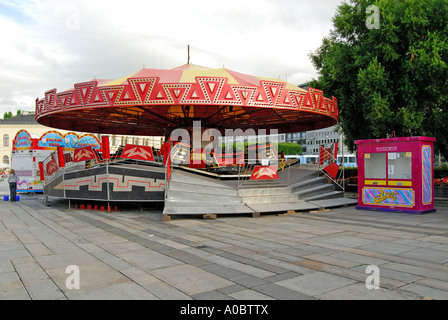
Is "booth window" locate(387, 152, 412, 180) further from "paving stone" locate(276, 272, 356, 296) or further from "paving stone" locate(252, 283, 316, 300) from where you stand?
"paving stone" locate(252, 283, 316, 300)

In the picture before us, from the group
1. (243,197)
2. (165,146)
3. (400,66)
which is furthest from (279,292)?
(400,66)

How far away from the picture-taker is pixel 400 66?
17531 millimetres

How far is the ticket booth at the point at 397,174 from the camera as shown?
1225 cm

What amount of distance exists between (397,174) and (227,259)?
9469 mm

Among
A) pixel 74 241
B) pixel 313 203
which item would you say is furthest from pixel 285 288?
pixel 313 203

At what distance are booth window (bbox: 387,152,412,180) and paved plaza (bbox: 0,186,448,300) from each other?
2308 mm

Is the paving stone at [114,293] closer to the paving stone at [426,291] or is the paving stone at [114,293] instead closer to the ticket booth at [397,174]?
the paving stone at [426,291]

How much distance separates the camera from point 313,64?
2491 centimetres

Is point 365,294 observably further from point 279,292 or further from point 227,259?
point 227,259

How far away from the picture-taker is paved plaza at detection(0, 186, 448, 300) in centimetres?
458

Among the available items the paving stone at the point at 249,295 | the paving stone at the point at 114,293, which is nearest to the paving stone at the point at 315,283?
the paving stone at the point at 249,295

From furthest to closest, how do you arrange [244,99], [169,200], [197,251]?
[244,99]
[169,200]
[197,251]
